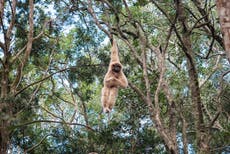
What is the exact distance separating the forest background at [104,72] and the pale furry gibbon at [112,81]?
456mm

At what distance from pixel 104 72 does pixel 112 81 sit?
293cm

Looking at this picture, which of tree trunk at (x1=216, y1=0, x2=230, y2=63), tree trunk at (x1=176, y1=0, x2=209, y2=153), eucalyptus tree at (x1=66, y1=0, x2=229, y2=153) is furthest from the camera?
eucalyptus tree at (x1=66, y1=0, x2=229, y2=153)

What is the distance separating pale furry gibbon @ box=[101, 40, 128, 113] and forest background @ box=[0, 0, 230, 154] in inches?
17.9

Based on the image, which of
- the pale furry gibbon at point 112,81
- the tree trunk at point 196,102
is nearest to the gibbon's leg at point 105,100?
the pale furry gibbon at point 112,81

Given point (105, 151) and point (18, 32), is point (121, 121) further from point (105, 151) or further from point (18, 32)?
point (18, 32)

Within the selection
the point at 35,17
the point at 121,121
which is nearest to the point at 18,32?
the point at 35,17

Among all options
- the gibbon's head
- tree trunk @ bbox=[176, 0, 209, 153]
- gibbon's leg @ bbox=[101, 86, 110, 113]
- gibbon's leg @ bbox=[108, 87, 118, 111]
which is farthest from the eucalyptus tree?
gibbon's leg @ bbox=[101, 86, 110, 113]

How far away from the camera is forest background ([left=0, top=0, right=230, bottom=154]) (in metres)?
9.72

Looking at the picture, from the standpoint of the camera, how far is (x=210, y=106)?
1530 cm

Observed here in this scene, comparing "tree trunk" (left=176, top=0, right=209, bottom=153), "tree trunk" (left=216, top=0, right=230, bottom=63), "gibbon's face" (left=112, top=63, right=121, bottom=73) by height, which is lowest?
"tree trunk" (left=216, top=0, right=230, bottom=63)

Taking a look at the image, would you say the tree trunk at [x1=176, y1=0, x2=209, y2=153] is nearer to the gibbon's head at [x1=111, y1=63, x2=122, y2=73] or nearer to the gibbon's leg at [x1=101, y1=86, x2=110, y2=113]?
the gibbon's head at [x1=111, y1=63, x2=122, y2=73]

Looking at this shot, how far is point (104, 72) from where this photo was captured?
1355 cm

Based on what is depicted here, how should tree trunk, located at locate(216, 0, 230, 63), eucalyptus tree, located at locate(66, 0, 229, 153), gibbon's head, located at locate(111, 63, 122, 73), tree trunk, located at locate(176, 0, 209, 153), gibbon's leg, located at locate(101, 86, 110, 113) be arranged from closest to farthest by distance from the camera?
tree trunk, located at locate(216, 0, 230, 63)
tree trunk, located at locate(176, 0, 209, 153)
eucalyptus tree, located at locate(66, 0, 229, 153)
gibbon's head, located at locate(111, 63, 122, 73)
gibbon's leg, located at locate(101, 86, 110, 113)

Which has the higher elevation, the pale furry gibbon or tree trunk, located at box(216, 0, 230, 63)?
the pale furry gibbon
